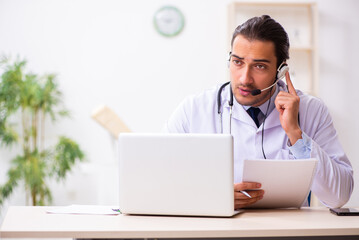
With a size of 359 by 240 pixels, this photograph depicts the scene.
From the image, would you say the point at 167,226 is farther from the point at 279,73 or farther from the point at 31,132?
the point at 31,132

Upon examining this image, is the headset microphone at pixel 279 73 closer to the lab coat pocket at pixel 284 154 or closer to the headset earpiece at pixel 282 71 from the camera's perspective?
the headset earpiece at pixel 282 71

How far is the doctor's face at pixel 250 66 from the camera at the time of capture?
2055 mm

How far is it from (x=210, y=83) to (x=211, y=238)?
3.19m

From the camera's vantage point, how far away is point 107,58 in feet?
14.5

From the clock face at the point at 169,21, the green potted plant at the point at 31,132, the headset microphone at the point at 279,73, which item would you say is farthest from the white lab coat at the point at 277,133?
the clock face at the point at 169,21

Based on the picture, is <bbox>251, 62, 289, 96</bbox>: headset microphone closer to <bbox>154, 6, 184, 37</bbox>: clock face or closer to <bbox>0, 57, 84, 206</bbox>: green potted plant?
<bbox>0, 57, 84, 206</bbox>: green potted plant

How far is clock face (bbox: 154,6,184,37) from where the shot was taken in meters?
4.46

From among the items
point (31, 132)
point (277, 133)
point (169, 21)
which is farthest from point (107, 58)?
point (277, 133)

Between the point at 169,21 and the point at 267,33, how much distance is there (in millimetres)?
2454

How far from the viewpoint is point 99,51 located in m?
→ 4.41

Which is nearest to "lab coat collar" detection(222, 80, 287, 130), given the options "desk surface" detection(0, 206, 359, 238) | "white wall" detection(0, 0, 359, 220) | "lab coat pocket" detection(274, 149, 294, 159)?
"lab coat pocket" detection(274, 149, 294, 159)

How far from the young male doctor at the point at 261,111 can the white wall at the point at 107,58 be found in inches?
87.2

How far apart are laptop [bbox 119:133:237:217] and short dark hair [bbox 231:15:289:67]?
719 mm

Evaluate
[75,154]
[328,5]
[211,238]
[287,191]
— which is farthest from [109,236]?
[328,5]
